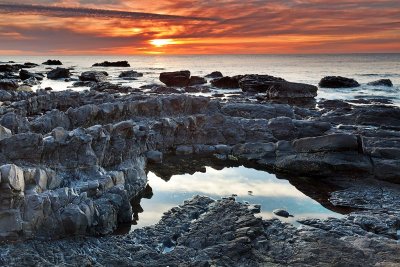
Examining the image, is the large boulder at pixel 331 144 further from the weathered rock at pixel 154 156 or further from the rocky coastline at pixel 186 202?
the weathered rock at pixel 154 156

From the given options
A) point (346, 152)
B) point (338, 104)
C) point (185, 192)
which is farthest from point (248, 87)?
point (185, 192)

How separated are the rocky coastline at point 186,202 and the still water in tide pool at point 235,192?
31.3 inches

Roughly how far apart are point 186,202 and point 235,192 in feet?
9.56

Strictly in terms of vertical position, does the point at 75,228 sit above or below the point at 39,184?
below

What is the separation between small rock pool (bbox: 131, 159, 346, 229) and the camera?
16.3 meters

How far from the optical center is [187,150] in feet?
83.0

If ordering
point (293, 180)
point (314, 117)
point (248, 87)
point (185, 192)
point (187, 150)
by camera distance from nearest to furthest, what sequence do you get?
point (185, 192) < point (293, 180) < point (187, 150) < point (314, 117) < point (248, 87)

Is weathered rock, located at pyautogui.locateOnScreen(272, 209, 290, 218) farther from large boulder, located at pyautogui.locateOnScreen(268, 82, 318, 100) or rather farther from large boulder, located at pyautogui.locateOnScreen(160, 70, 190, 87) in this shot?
large boulder, located at pyautogui.locateOnScreen(160, 70, 190, 87)

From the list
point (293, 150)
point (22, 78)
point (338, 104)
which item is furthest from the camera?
point (22, 78)

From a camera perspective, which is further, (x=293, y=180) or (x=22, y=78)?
(x=22, y=78)

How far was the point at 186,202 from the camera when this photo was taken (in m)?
16.5

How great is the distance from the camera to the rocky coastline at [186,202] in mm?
12141

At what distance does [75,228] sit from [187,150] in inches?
498

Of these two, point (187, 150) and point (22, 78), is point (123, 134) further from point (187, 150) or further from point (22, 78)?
point (22, 78)
